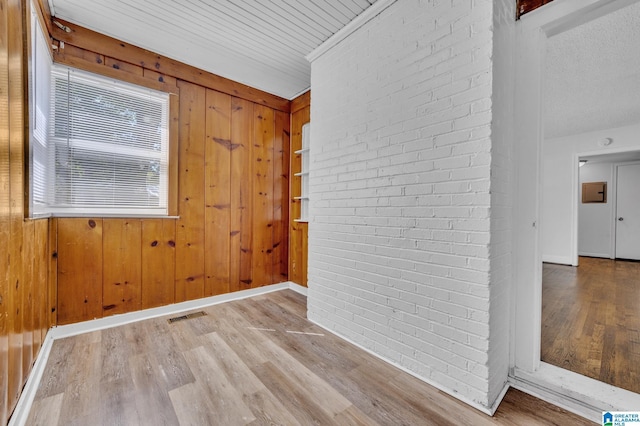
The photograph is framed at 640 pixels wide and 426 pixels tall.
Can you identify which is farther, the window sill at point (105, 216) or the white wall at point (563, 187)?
the white wall at point (563, 187)

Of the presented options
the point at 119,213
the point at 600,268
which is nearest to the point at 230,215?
the point at 119,213

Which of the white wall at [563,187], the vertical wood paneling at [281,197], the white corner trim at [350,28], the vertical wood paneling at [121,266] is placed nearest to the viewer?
the white corner trim at [350,28]

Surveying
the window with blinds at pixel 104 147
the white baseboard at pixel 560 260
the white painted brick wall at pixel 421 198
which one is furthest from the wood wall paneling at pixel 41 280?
the white baseboard at pixel 560 260

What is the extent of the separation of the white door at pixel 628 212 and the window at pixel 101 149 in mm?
8782

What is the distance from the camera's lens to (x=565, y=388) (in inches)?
60.0

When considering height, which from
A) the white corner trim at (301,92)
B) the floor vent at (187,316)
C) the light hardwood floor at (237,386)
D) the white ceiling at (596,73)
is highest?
the white corner trim at (301,92)

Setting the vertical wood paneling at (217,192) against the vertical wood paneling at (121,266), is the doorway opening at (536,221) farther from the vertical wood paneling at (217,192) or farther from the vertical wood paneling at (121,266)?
the vertical wood paneling at (121,266)

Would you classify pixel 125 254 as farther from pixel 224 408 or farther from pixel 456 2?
pixel 456 2

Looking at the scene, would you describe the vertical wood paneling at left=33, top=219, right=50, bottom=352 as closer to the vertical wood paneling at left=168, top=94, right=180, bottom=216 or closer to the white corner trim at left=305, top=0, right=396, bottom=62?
the vertical wood paneling at left=168, top=94, right=180, bottom=216

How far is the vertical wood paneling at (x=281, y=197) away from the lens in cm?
370

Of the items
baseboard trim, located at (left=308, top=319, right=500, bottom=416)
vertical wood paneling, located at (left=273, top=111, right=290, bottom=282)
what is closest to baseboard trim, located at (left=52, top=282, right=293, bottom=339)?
vertical wood paneling, located at (left=273, top=111, right=290, bottom=282)

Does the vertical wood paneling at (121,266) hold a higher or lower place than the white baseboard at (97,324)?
higher

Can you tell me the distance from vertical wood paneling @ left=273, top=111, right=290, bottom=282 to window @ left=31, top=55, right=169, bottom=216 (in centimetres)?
136

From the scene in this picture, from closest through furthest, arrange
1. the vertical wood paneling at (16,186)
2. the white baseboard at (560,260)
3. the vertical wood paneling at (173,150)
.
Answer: the vertical wood paneling at (16,186), the vertical wood paneling at (173,150), the white baseboard at (560,260)
